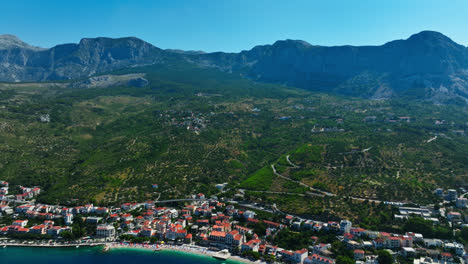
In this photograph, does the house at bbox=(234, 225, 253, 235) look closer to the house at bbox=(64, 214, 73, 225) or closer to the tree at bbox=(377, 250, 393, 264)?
the tree at bbox=(377, 250, 393, 264)

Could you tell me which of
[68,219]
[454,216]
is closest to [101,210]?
[68,219]

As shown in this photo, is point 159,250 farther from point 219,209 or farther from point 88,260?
point 219,209

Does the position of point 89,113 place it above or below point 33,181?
above

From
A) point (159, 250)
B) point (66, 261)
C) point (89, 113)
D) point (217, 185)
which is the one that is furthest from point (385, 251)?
point (89, 113)

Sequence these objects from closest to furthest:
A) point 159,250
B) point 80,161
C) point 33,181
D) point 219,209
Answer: point 159,250 → point 219,209 → point 33,181 → point 80,161

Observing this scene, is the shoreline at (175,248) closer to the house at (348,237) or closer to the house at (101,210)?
the house at (101,210)

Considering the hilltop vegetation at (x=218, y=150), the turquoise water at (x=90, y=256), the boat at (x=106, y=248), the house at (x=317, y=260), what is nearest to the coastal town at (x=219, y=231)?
the house at (x=317, y=260)
